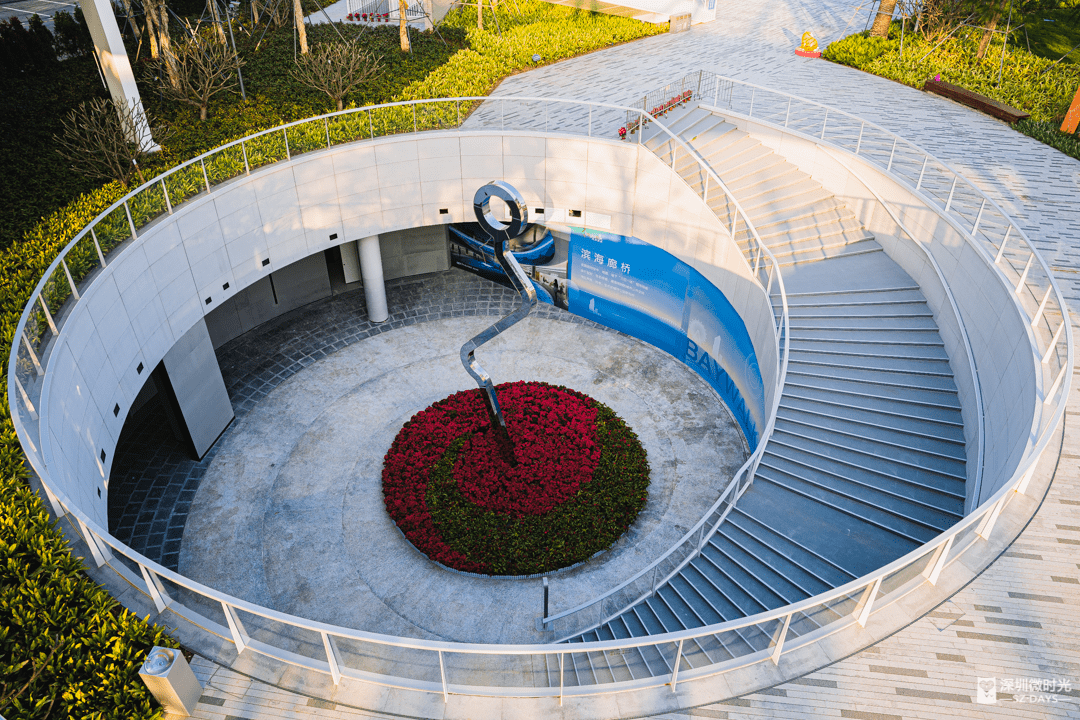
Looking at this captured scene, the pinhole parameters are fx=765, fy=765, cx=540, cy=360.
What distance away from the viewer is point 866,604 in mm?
9594

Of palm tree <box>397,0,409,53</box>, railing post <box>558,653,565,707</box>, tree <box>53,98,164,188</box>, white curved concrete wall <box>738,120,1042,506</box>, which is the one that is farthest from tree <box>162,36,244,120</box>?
railing post <box>558,653,565,707</box>

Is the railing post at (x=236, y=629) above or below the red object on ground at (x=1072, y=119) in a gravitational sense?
below

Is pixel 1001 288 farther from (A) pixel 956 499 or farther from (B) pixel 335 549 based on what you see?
(B) pixel 335 549

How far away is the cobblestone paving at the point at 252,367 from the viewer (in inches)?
722

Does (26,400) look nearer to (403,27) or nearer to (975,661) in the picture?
(975,661)

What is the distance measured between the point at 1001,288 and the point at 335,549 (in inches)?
591

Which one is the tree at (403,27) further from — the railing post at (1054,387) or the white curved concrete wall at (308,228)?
the railing post at (1054,387)

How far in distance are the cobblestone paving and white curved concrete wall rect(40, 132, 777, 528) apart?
11.6 ft

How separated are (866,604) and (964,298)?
30.3 ft

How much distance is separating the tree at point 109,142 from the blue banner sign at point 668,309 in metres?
12.6

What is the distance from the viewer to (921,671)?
30.5ft

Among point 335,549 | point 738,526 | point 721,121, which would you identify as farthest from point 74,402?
point 721,121

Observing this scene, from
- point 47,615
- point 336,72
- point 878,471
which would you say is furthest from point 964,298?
point 336,72

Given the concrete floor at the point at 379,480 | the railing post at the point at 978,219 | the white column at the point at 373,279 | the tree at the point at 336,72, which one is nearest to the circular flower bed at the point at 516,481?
the concrete floor at the point at 379,480
